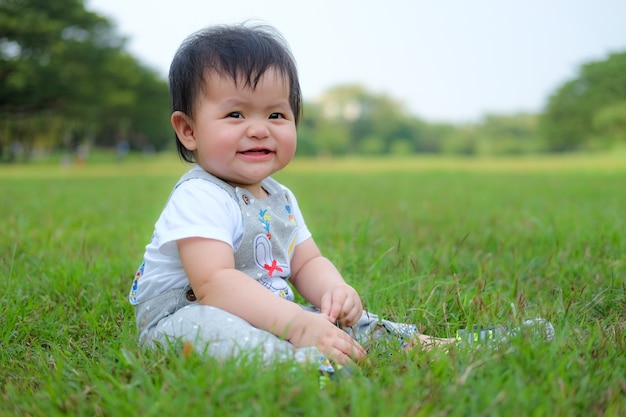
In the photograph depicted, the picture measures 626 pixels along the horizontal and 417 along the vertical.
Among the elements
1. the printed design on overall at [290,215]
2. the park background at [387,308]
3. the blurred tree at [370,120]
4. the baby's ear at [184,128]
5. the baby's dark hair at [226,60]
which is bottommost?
the park background at [387,308]

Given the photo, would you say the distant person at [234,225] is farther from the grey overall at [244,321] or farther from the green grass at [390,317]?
the green grass at [390,317]

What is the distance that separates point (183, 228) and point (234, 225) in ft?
0.55

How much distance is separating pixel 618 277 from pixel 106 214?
4009mm

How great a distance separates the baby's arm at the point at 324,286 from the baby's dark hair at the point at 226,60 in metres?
0.53

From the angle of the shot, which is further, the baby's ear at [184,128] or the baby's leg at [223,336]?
the baby's ear at [184,128]

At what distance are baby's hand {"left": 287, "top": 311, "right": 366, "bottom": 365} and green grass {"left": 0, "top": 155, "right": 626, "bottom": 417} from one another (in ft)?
0.18

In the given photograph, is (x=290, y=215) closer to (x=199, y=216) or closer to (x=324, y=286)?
(x=324, y=286)

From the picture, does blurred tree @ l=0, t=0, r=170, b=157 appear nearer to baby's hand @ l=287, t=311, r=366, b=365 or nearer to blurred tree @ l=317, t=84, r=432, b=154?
baby's hand @ l=287, t=311, r=366, b=365

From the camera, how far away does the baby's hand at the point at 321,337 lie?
1.54 metres

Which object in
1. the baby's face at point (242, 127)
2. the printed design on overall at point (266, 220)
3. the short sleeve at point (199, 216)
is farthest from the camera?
the printed design on overall at point (266, 220)

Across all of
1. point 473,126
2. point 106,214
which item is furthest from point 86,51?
point 473,126

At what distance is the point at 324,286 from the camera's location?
79.1 inches

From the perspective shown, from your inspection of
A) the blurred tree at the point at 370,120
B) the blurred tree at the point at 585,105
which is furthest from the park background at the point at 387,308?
the blurred tree at the point at 370,120

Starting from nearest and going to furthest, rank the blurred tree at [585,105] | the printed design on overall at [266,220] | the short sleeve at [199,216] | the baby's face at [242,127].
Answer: the short sleeve at [199,216]
the baby's face at [242,127]
the printed design on overall at [266,220]
the blurred tree at [585,105]
